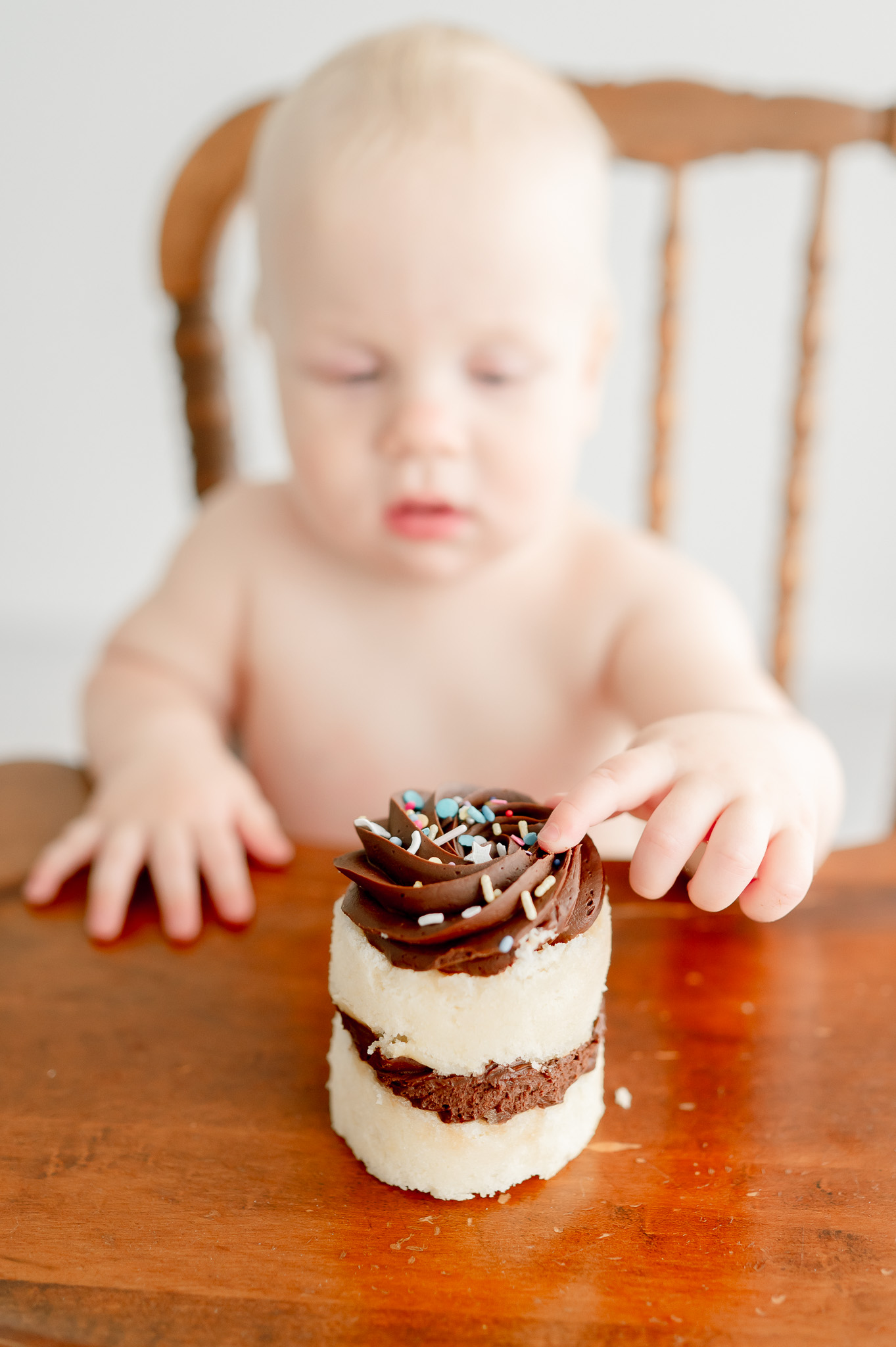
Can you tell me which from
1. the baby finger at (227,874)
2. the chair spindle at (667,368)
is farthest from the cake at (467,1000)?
the chair spindle at (667,368)

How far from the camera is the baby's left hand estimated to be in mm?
606

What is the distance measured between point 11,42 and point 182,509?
83cm

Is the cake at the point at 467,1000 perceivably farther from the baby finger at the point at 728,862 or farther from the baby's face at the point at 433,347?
the baby's face at the point at 433,347

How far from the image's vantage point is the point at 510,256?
2.70 ft

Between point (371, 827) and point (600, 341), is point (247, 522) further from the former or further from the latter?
point (371, 827)

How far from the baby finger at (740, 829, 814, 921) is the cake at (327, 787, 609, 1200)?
0.28ft

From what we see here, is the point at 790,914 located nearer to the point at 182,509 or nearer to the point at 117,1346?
the point at 117,1346

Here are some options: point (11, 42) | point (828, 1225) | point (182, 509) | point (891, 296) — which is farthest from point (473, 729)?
point (11, 42)

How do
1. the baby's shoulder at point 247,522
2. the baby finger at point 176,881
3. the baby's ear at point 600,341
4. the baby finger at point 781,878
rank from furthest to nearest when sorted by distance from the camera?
1. the baby's shoulder at point 247,522
2. the baby's ear at point 600,341
3. the baby finger at point 176,881
4. the baby finger at point 781,878

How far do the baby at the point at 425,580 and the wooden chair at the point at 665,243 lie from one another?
0.07 m

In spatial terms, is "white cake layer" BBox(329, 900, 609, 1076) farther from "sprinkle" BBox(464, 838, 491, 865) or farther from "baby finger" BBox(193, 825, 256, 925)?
"baby finger" BBox(193, 825, 256, 925)

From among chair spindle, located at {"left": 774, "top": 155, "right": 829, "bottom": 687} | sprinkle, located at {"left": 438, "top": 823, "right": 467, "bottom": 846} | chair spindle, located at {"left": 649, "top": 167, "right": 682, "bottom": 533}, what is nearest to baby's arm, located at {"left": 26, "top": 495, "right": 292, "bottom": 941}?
sprinkle, located at {"left": 438, "top": 823, "right": 467, "bottom": 846}

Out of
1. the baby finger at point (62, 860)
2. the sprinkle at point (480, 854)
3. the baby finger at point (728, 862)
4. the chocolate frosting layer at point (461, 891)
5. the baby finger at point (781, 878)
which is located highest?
the sprinkle at point (480, 854)

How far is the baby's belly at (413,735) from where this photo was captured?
1.00 meters
